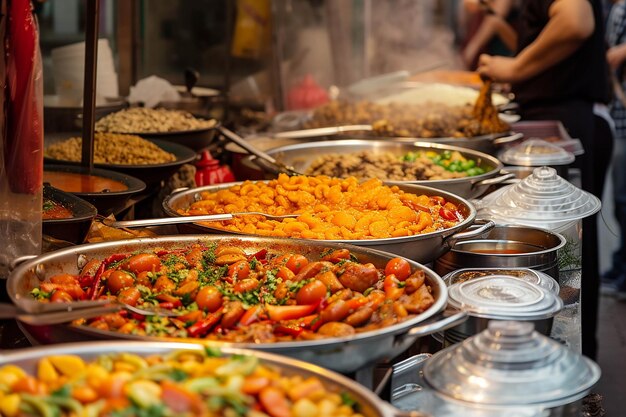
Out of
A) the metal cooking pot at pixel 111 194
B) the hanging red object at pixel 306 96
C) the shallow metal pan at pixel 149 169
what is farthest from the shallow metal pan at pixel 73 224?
the hanging red object at pixel 306 96

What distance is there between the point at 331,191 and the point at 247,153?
41.1 inches

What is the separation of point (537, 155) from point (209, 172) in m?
1.50

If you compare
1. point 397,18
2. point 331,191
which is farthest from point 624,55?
point 331,191

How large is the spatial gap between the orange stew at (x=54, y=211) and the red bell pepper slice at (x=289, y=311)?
765 millimetres

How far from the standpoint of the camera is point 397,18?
865 cm

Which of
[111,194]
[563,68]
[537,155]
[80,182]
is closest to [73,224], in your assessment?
[111,194]

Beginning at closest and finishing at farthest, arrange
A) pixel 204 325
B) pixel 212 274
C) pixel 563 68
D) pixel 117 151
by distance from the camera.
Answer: pixel 204 325, pixel 212 274, pixel 117 151, pixel 563 68

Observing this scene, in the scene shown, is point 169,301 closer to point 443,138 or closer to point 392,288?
point 392,288

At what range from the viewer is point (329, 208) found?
2775 millimetres

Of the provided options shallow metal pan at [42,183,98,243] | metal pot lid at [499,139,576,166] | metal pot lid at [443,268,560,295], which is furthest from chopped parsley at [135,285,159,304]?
metal pot lid at [499,139,576,166]

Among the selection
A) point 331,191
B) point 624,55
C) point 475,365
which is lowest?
point 475,365

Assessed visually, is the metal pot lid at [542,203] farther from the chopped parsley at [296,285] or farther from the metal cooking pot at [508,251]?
the chopped parsley at [296,285]

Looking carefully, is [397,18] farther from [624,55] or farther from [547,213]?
[547,213]

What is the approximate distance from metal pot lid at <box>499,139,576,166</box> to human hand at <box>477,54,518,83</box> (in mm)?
1167
